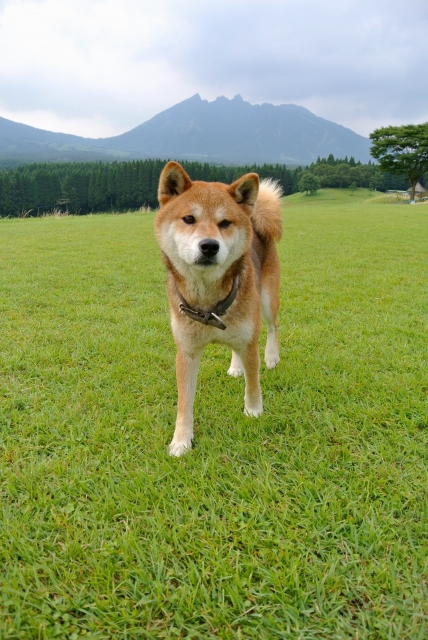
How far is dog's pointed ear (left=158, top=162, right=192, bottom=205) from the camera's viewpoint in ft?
8.06

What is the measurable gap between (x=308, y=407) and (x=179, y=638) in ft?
5.63

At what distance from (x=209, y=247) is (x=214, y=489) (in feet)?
4.50

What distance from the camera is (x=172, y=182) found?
257cm

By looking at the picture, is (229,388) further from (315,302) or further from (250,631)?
(315,302)

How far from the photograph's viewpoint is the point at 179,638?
1.34 m

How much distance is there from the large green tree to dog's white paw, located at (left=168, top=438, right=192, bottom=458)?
4903cm

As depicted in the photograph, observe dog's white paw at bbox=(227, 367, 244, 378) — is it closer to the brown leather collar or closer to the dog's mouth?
the brown leather collar

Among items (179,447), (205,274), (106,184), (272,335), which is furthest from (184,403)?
(106,184)

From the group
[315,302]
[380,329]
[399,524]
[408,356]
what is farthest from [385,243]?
[399,524]

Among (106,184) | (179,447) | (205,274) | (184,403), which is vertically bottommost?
(179,447)

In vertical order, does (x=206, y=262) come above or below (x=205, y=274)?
above

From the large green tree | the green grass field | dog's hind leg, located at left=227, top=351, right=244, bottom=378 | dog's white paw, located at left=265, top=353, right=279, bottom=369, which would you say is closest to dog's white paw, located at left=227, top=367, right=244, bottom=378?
dog's hind leg, located at left=227, top=351, right=244, bottom=378

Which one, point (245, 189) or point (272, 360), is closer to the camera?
point (245, 189)

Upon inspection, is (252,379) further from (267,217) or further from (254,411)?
(267,217)
